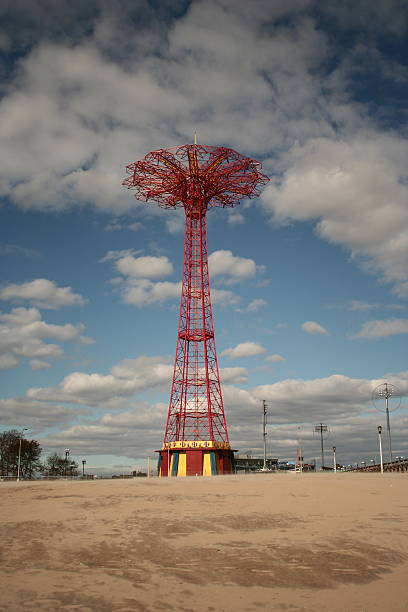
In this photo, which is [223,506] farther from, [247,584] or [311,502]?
[247,584]

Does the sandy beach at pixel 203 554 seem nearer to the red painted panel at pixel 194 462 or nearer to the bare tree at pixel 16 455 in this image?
the red painted panel at pixel 194 462

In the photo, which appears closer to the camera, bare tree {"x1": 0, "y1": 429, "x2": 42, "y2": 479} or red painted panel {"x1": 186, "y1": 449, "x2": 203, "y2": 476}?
red painted panel {"x1": 186, "y1": 449, "x2": 203, "y2": 476}

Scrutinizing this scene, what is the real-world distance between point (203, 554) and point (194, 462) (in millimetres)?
44023

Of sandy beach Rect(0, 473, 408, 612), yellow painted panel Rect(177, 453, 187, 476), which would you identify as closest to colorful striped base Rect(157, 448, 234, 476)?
yellow painted panel Rect(177, 453, 187, 476)

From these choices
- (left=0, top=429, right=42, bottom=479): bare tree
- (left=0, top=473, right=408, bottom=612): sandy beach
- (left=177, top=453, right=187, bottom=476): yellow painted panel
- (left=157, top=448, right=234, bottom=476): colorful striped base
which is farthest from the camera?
(left=0, top=429, right=42, bottom=479): bare tree

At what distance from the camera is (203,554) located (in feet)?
51.1

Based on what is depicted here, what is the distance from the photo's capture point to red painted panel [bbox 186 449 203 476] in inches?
2285

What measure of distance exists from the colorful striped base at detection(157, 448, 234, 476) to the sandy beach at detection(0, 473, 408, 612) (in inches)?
1258

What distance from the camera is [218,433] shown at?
61344 millimetres

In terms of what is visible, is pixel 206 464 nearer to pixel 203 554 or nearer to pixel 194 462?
pixel 194 462

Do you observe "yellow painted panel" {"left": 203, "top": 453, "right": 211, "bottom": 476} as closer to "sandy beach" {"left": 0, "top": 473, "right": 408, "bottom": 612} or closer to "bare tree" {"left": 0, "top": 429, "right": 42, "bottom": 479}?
"sandy beach" {"left": 0, "top": 473, "right": 408, "bottom": 612}

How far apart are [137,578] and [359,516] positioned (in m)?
12.5

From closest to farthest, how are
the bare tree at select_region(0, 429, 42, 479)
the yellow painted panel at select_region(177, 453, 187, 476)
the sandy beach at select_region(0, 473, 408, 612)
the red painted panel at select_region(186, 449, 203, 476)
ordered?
the sandy beach at select_region(0, 473, 408, 612) < the red painted panel at select_region(186, 449, 203, 476) < the yellow painted panel at select_region(177, 453, 187, 476) < the bare tree at select_region(0, 429, 42, 479)

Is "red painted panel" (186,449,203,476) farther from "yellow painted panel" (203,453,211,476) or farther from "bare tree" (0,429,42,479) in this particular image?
"bare tree" (0,429,42,479)
